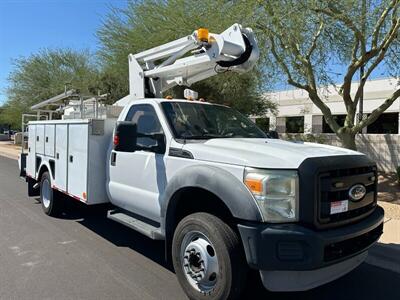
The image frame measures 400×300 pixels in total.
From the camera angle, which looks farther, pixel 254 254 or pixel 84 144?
pixel 84 144

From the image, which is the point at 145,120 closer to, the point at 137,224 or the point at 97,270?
the point at 137,224

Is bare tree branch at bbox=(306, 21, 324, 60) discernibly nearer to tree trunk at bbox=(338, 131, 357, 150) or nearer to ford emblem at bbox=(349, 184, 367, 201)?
tree trunk at bbox=(338, 131, 357, 150)

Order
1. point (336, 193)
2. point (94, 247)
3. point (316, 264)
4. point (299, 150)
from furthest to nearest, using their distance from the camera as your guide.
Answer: point (94, 247) < point (299, 150) < point (336, 193) < point (316, 264)

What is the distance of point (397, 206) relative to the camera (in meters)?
8.68

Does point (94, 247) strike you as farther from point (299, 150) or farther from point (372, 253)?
point (372, 253)

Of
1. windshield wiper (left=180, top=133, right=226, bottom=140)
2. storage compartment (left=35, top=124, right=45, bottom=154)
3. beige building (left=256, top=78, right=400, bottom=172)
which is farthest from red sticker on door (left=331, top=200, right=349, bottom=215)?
beige building (left=256, top=78, right=400, bottom=172)

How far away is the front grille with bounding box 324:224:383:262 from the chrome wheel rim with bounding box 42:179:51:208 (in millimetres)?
5400

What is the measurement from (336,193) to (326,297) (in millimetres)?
1280

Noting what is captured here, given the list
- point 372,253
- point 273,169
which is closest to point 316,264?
point 273,169

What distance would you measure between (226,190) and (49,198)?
4773 millimetres

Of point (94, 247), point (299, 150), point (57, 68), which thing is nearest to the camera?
point (299, 150)

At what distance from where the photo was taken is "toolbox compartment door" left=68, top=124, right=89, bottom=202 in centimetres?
559

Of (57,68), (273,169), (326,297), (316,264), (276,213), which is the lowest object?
(326,297)

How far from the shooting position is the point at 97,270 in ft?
15.1
